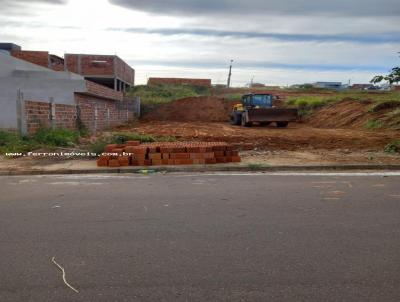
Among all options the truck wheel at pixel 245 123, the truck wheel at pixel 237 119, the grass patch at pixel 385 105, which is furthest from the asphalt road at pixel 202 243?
the truck wheel at pixel 237 119

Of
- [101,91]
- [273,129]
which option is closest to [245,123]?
[273,129]

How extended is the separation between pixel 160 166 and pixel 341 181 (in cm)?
444

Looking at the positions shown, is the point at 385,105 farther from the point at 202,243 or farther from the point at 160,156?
the point at 202,243

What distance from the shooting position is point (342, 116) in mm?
35688

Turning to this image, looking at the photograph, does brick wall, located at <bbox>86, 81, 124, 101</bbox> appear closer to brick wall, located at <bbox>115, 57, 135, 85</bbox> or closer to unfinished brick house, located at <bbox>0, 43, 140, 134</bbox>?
unfinished brick house, located at <bbox>0, 43, 140, 134</bbox>

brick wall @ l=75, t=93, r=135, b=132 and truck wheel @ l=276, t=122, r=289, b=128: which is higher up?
brick wall @ l=75, t=93, r=135, b=132

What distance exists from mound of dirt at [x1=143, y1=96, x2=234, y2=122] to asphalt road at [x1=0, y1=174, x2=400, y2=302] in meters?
39.4

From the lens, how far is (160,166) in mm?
12352

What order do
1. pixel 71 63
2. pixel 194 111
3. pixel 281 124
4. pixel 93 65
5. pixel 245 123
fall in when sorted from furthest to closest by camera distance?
pixel 93 65 → pixel 71 63 → pixel 194 111 → pixel 245 123 → pixel 281 124

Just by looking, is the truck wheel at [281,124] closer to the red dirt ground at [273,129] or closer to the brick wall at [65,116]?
the red dirt ground at [273,129]

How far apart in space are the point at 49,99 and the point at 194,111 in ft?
94.4

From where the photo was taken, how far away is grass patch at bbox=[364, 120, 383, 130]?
93.0 ft

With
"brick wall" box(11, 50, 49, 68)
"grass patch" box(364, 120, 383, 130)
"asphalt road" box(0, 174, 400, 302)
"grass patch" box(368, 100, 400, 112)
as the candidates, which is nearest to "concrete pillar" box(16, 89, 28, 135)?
"asphalt road" box(0, 174, 400, 302)

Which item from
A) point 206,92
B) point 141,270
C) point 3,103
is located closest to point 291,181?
point 141,270
